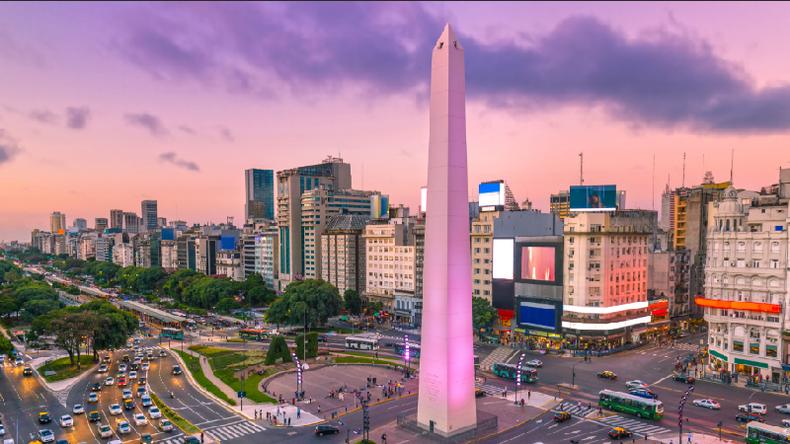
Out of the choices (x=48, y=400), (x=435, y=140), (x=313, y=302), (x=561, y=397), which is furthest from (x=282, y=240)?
(x=435, y=140)

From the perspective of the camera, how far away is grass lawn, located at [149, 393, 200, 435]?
54.8 m

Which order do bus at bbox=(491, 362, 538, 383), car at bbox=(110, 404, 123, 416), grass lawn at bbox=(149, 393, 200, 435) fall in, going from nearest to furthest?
grass lawn at bbox=(149, 393, 200, 435)
car at bbox=(110, 404, 123, 416)
bus at bbox=(491, 362, 538, 383)

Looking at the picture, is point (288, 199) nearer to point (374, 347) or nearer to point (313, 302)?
point (313, 302)

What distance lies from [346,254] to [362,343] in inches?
2073

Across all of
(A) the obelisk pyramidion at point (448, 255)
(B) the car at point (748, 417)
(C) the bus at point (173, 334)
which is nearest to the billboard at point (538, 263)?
(B) the car at point (748, 417)

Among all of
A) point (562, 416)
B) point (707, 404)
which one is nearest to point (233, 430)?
point (562, 416)

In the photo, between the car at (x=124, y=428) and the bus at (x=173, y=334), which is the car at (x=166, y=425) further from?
the bus at (x=173, y=334)

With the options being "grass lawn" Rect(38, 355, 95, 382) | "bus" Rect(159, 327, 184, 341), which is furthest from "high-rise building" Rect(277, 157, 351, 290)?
"grass lawn" Rect(38, 355, 95, 382)

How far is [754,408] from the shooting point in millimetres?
57688

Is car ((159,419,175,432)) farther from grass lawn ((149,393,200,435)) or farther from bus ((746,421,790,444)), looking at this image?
bus ((746,421,790,444))

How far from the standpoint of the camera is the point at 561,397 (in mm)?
65562

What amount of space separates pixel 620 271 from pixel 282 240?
108 meters

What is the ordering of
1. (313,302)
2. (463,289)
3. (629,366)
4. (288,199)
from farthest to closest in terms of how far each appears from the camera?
(288,199)
(313,302)
(629,366)
(463,289)

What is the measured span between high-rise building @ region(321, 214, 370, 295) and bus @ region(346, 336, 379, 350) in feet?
163
